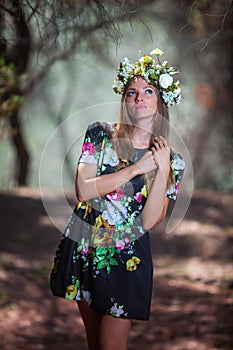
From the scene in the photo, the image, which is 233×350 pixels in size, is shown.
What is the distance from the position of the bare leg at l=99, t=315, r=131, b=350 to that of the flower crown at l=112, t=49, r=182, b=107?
0.97m

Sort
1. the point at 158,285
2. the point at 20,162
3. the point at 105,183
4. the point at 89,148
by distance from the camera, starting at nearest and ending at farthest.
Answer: the point at 105,183, the point at 89,148, the point at 158,285, the point at 20,162

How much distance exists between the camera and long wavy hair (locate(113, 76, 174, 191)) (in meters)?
2.61

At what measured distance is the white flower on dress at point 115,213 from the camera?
255 centimetres

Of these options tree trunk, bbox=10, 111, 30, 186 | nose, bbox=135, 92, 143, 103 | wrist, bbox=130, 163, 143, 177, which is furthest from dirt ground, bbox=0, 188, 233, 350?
nose, bbox=135, 92, 143, 103

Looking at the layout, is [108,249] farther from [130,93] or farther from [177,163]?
[130,93]

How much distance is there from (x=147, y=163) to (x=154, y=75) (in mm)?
422

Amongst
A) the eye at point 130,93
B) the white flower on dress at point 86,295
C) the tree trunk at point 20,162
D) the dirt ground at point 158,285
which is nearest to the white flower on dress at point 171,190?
the eye at point 130,93

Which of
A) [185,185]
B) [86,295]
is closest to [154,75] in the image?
[86,295]

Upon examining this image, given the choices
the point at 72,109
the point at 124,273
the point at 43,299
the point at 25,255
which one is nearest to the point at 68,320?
the point at 43,299

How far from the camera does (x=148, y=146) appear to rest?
2664 mm

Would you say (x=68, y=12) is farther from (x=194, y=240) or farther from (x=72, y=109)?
(x=72, y=109)

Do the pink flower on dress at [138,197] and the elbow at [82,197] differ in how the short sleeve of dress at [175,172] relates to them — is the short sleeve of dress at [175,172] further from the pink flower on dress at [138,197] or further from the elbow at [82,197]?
the elbow at [82,197]

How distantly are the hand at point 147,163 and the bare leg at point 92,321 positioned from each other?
638 mm

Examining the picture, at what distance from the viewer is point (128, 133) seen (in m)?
2.63
